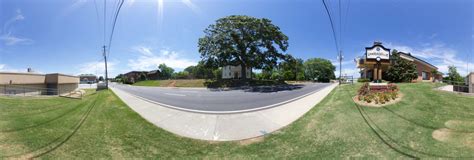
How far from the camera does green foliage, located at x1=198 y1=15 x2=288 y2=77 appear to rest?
81.2 feet

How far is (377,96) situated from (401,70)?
16717 mm

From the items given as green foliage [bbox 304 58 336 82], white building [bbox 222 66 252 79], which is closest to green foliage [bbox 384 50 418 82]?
white building [bbox 222 66 252 79]

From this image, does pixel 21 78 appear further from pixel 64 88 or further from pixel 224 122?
pixel 224 122

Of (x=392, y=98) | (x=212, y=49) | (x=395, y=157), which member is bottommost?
(x=395, y=157)

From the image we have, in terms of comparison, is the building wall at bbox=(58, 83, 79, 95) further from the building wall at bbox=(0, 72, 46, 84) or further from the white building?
the white building

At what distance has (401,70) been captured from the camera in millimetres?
22484

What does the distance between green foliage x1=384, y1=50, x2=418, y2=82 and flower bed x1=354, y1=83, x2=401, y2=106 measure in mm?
13977

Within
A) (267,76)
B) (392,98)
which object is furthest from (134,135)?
(267,76)

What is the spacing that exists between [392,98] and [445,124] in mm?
3535

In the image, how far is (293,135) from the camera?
5812 millimetres

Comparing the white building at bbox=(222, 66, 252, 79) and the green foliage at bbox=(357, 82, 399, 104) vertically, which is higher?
the white building at bbox=(222, 66, 252, 79)

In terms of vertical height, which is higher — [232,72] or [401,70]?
[232,72]

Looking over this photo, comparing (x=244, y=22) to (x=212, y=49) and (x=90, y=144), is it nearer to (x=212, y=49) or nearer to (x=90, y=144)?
(x=212, y=49)

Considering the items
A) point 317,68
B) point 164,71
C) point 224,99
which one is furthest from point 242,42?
point 164,71
